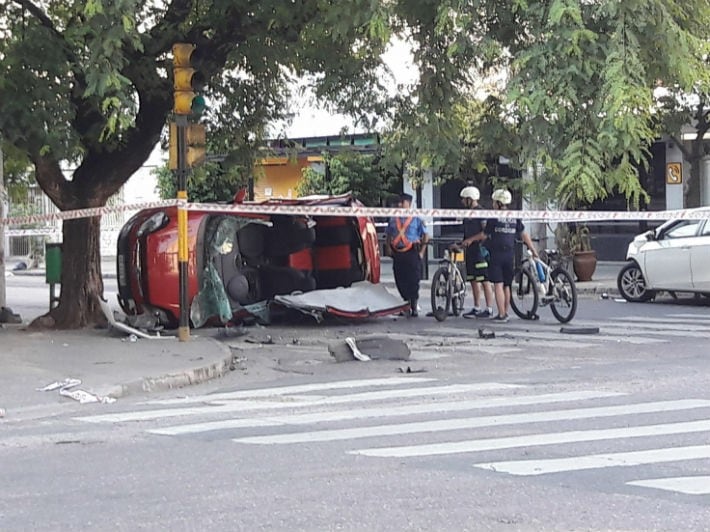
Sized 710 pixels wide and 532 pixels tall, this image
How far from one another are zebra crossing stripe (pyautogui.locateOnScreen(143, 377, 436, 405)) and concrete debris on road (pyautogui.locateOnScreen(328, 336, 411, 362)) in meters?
1.32

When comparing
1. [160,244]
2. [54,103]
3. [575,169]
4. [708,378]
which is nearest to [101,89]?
[54,103]

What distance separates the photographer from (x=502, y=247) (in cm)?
1555

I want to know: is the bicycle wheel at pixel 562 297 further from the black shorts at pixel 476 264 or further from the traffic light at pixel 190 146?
the traffic light at pixel 190 146

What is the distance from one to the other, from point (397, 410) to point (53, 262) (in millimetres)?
8548

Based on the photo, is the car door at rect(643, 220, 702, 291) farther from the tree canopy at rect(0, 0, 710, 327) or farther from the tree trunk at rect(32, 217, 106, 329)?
the tree trunk at rect(32, 217, 106, 329)

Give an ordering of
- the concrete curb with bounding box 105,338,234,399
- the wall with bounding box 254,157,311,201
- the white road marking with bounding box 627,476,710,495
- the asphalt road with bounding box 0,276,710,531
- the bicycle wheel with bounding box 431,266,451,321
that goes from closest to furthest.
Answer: the asphalt road with bounding box 0,276,710,531
the white road marking with bounding box 627,476,710,495
the concrete curb with bounding box 105,338,234,399
the bicycle wheel with bounding box 431,266,451,321
the wall with bounding box 254,157,311,201

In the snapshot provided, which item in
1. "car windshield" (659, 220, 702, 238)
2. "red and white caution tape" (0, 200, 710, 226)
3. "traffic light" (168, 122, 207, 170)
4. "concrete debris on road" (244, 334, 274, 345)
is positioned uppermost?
"traffic light" (168, 122, 207, 170)

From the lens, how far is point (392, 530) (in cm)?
545

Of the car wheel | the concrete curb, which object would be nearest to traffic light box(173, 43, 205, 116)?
the concrete curb

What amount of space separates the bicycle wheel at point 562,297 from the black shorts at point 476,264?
1082mm

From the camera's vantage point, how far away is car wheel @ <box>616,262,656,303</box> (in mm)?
18688

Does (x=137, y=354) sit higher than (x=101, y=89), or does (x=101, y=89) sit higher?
(x=101, y=89)

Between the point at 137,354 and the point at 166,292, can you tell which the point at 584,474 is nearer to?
the point at 137,354

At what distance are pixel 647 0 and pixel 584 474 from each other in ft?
17.0
